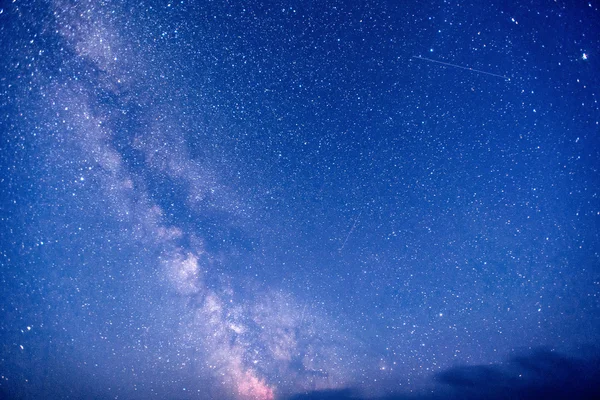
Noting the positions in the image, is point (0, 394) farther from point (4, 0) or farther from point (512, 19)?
point (512, 19)

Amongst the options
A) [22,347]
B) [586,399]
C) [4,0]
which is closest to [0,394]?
[22,347]

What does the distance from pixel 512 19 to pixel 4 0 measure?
14.9 ft

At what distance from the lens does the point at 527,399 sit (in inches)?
930

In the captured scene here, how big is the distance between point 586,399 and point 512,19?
2845 centimetres

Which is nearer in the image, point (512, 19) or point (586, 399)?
point (512, 19)

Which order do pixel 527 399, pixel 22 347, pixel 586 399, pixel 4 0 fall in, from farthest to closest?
pixel 527 399
pixel 586 399
pixel 22 347
pixel 4 0

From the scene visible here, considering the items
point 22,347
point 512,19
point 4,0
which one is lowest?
point 22,347

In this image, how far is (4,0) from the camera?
2.28m

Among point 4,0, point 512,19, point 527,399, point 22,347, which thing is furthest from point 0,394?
point 527,399

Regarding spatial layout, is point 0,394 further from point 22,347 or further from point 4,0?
point 4,0

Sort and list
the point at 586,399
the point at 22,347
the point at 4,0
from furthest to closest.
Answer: the point at 586,399
the point at 22,347
the point at 4,0

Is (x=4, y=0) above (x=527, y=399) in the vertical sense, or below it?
above

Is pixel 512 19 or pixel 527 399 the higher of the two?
pixel 512 19

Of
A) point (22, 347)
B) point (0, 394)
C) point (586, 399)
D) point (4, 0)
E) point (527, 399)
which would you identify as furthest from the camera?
point (527, 399)
